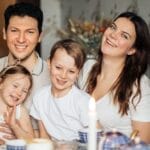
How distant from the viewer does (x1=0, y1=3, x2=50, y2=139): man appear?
222 centimetres

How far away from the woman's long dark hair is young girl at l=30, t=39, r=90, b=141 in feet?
0.56

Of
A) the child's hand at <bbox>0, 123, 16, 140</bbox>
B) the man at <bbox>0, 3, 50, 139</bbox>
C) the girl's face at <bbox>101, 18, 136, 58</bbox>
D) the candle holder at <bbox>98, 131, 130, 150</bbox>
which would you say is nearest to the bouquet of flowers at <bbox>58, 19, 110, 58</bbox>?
the man at <bbox>0, 3, 50, 139</bbox>

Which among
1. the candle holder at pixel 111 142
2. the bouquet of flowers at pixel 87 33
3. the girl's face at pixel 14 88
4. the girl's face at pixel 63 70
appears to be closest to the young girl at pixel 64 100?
the girl's face at pixel 63 70

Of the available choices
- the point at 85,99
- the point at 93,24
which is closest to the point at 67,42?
the point at 85,99

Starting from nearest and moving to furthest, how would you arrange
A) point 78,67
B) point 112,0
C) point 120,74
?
point 78,67, point 120,74, point 112,0

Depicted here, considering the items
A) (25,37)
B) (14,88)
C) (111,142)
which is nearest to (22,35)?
(25,37)

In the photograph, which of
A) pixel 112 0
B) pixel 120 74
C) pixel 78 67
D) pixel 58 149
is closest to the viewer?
pixel 58 149

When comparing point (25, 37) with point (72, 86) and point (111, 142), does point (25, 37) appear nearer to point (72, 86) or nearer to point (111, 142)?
point (72, 86)

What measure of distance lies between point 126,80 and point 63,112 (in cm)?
33

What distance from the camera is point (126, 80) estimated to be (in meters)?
2.10

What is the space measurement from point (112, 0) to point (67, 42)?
5.44ft

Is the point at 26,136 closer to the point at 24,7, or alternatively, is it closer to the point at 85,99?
the point at 85,99

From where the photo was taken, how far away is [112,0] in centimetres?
357

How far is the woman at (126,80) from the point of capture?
206 centimetres
